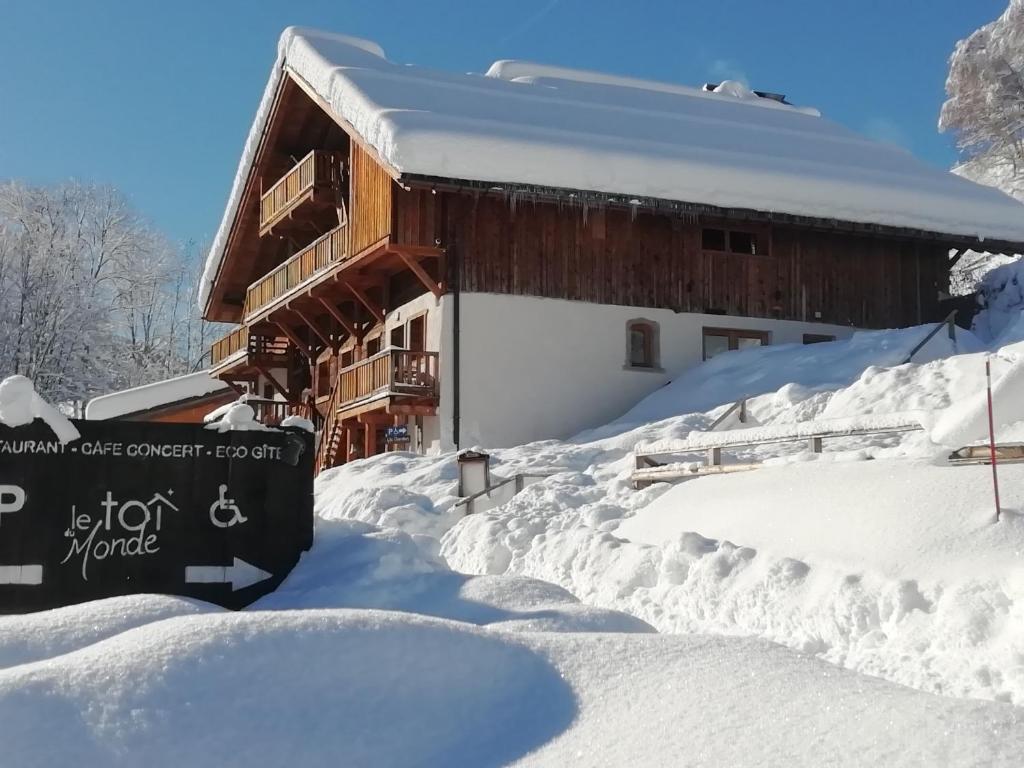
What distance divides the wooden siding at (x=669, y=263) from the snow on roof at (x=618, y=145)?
1458mm

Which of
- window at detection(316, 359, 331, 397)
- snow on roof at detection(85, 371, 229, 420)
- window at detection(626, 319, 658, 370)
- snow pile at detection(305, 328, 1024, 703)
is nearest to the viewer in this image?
snow pile at detection(305, 328, 1024, 703)

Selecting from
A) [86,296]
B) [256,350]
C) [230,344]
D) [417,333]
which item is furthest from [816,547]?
[86,296]

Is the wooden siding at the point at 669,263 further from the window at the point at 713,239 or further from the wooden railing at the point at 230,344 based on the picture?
the wooden railing at the point at 230,344

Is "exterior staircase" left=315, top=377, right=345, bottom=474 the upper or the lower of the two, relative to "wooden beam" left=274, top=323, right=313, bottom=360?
lower

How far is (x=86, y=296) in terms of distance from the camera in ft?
129

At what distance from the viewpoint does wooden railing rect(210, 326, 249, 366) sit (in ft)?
100

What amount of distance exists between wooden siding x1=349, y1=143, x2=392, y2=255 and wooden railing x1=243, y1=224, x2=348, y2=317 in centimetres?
63

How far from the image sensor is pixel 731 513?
940 cm

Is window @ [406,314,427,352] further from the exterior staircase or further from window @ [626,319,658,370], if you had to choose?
window @ [626,319,658,370]

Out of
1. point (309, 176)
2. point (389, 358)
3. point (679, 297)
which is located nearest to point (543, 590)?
point (389, 358)

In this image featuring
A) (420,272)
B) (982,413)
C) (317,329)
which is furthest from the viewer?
(317,329)

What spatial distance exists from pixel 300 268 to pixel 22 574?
18.0 meters

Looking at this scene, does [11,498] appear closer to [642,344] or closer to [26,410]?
[26,410]

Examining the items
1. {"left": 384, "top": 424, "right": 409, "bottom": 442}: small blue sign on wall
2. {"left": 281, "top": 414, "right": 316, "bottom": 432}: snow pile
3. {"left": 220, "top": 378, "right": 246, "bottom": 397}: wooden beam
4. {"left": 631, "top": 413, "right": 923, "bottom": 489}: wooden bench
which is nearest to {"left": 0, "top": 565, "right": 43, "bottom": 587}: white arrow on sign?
{"left": 281, "top": 414, "right": 316, "bottom": 432}: snow pile
